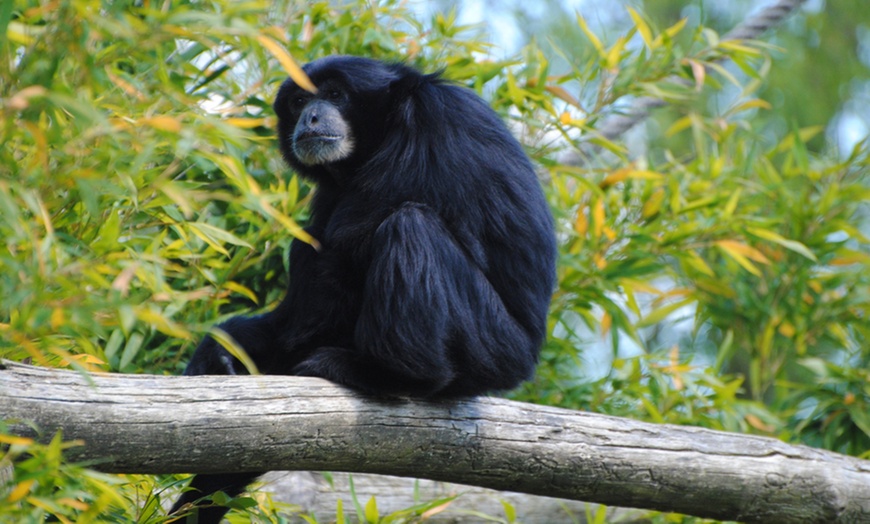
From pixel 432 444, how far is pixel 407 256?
A: 2.24ft

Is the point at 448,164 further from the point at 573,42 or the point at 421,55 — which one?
the point at 573,42

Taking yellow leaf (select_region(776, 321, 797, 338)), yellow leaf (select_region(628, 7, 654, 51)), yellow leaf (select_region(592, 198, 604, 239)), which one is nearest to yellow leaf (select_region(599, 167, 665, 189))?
yellow leaf (select_region(592, 198, 604, 239))

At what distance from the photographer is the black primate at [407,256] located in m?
3.24

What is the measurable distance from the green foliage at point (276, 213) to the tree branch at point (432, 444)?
18 centimetres

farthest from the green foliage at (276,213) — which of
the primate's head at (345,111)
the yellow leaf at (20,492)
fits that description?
the primate's head at (345,111)

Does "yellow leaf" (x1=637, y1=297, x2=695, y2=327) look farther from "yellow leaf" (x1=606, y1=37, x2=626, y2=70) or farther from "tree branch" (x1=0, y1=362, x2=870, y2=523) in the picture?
"tree branch" (x1=0, y1=362, x2=870, y2=523)

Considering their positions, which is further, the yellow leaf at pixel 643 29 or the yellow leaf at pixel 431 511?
the yellow leaf at pixel 643 29

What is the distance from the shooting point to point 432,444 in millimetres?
3186

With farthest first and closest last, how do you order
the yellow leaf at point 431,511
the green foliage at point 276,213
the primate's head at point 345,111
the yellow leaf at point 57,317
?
the primate's head at point 345,111
the yellow leaf at point 431,511
the green foliage at point 276,213
the yellow leaf at point 57,317

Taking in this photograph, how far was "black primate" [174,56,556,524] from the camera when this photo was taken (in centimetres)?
324

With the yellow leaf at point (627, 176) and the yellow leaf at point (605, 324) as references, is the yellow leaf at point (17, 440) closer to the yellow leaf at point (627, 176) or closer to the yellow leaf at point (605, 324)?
the yellow leaf at point (627, 176)

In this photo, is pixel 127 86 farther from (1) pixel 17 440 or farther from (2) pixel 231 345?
(1) pixel 17 440

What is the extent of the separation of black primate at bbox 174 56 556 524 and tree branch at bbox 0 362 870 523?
0.18 metres

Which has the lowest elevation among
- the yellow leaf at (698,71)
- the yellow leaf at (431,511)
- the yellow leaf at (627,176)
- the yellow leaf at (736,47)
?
the yellow leaf at (431,511)
